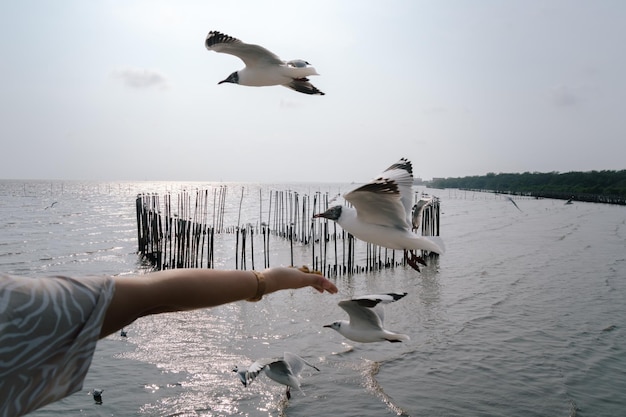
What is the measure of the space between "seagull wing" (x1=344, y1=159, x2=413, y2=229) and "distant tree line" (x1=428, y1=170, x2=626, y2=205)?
265 feet

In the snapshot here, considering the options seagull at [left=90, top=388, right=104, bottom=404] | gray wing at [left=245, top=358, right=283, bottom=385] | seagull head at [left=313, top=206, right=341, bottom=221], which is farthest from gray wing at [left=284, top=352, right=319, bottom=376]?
seagull head at [left=313, top=206, right=341, bottom=221]

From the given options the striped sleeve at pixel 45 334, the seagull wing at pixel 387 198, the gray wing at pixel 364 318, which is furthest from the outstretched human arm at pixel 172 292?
the gray wing at pixel 364 318

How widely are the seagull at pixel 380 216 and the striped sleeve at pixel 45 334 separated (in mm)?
2971

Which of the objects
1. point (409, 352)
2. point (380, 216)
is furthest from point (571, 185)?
point (380, 216)

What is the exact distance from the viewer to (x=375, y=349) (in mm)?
12203

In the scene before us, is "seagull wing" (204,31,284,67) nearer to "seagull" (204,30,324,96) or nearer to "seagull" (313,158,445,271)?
"seagull" (204,30,324,96)

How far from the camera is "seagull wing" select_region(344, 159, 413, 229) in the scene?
4207 mm

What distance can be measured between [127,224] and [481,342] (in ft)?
132

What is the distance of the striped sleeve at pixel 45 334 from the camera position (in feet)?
4.03

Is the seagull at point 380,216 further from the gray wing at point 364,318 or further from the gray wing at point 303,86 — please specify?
the gray wing at point 364,318

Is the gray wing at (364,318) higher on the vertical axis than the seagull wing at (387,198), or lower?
lower

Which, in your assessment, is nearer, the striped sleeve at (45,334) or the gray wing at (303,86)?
the striped sleeve at (45,334)

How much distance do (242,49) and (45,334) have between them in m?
3.86

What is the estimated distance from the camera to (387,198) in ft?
14.6
